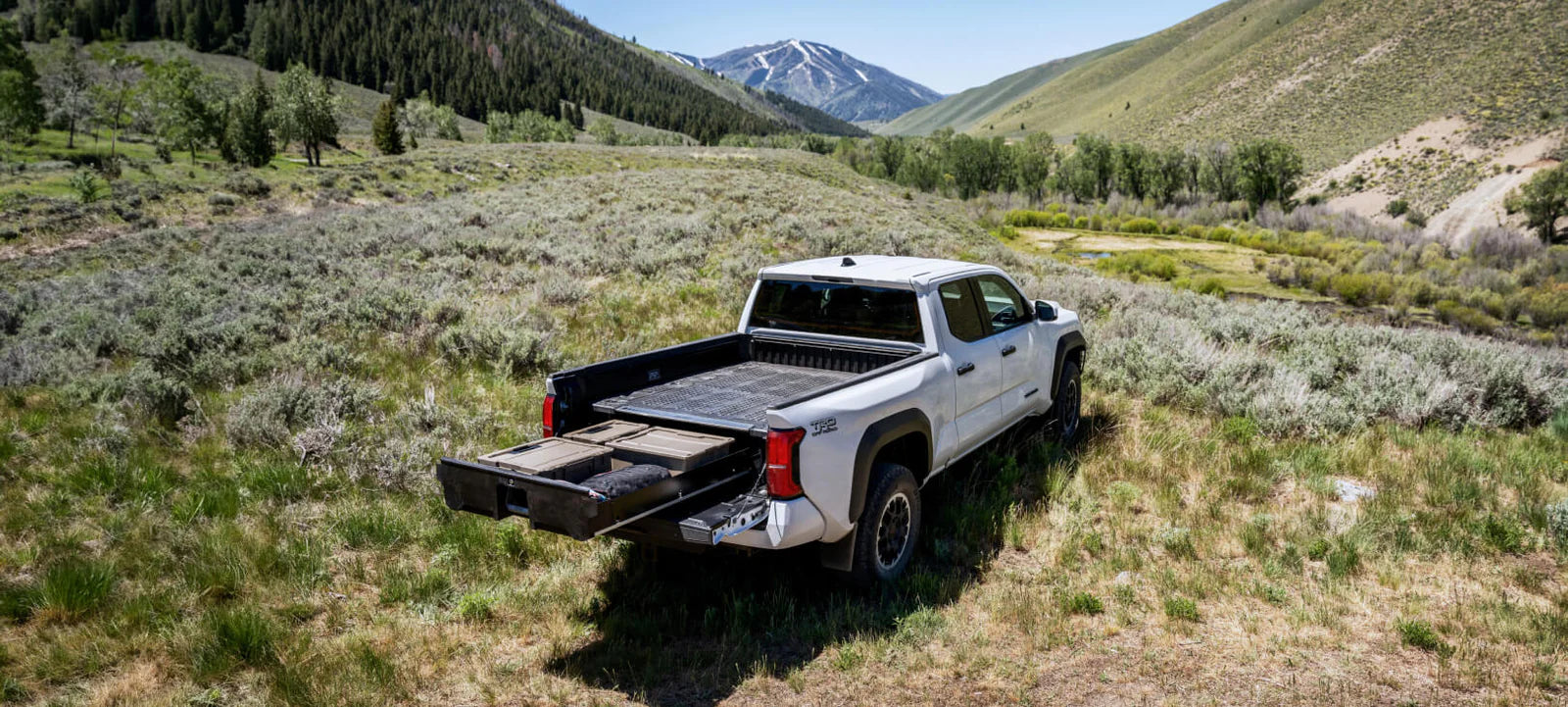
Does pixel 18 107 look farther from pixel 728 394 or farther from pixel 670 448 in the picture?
pixel 670 448

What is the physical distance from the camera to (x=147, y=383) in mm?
7227

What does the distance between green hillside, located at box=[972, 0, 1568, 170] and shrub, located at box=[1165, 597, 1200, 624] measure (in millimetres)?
91667

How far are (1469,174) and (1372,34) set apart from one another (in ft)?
199

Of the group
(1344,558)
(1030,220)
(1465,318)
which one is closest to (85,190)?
(1344,558)

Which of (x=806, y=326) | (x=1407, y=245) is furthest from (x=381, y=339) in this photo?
(x=1407, y=245)

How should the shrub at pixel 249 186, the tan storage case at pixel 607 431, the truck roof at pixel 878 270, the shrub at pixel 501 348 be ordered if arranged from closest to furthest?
the tan storage case at pixel 607 431, the truck roof at pixel 878 270, the shrub at pixel 501 348, the shrub at pixel 249 186

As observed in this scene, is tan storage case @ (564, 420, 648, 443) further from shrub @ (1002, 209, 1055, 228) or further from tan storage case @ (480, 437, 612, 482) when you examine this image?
shrub @ (1002, 209, 1055, 228)

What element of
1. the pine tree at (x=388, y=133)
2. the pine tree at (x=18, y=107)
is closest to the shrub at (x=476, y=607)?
the pine tree at (x=18, y=107)

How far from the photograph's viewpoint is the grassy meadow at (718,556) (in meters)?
3.96

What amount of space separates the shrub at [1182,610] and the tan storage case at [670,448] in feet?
9.06

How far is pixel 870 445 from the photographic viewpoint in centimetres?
433

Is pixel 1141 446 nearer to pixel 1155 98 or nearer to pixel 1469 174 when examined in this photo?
pixel 1469 174

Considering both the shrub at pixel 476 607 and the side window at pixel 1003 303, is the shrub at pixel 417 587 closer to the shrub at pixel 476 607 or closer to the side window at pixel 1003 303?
the shrub at pixel 476 607

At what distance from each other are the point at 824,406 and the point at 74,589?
437cm
